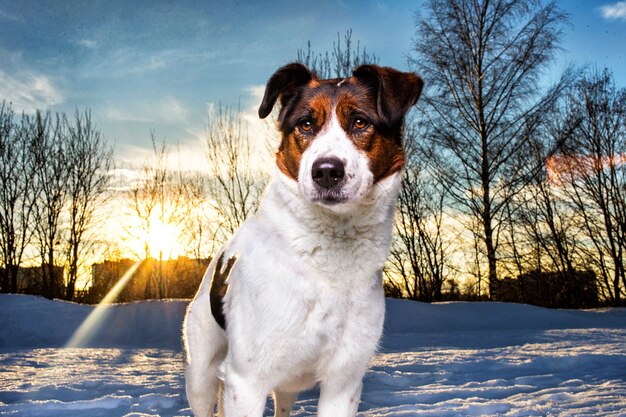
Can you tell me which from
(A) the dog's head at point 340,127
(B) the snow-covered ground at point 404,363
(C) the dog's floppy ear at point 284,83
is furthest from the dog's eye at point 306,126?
(B) the snow-covered ground at point 404,363

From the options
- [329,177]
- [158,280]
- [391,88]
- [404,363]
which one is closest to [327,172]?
[329,177]

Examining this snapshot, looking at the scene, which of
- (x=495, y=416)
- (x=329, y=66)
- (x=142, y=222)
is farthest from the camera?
(x=142, y=222)

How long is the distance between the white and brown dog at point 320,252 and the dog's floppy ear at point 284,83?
0.02 metres

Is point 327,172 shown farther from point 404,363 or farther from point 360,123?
point 404,363

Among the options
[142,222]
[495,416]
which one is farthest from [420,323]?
[142,222]

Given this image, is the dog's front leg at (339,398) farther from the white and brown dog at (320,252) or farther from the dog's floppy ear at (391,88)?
the dog's floppy ear at (391,88)

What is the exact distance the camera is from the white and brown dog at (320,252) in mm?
2670

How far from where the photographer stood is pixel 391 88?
2.98m

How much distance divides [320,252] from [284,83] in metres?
1.01

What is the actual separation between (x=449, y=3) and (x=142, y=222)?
42.3ft

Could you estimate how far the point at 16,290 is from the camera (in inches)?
754

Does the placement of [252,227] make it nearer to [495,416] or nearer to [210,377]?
[210,377]

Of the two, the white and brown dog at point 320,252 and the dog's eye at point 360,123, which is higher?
the dog's eye at point 360,123

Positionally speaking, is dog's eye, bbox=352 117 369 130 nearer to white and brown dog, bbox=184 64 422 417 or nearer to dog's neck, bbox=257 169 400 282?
white and brown dog, bbox=184 64 422 417
